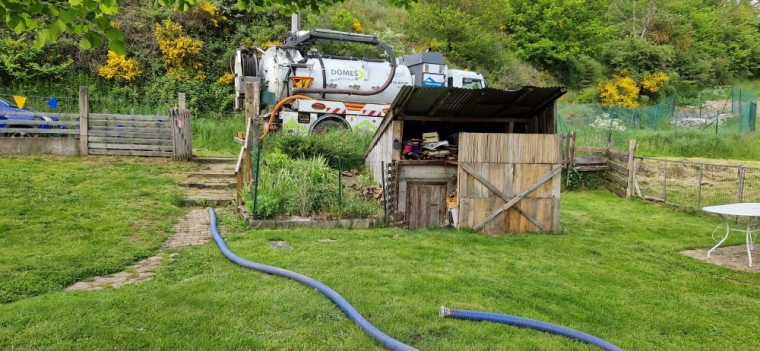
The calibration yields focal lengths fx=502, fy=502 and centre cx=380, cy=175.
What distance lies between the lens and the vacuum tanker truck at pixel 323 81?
13.5 metres

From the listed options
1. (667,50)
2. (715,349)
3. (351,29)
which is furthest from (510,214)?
(667,50)

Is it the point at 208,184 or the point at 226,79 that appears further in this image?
the point at 226,79

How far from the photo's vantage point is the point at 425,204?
31.7ft

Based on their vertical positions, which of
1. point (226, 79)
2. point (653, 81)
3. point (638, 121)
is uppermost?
point (653, 81)

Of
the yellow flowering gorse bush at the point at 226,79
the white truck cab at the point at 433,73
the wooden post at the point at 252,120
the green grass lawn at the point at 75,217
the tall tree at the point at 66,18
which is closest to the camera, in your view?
the tall tree at the point at 66,18

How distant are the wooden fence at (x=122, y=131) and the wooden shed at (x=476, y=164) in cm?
609

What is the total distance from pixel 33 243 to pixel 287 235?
3.25m

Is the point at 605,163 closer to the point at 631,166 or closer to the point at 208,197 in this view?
the point at 631,166

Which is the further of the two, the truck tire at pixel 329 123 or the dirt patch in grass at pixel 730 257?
the truck tire at pixel 329 123

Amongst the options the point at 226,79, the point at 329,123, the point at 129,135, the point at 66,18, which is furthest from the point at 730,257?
the point at 226,79

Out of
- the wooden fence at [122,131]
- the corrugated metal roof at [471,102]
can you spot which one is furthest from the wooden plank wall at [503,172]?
the wooden fence at [122,131]

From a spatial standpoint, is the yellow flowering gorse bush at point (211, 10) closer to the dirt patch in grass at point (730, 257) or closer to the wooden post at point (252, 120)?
the wooden post at point (252, 120)

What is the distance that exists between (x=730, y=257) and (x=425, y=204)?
494cm

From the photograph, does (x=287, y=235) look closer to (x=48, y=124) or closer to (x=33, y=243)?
(x=33, y=243)
